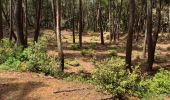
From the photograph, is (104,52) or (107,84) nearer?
(107,84)

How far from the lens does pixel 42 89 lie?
11.9 meters

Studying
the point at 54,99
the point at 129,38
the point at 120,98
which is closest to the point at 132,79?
the point at 120,98

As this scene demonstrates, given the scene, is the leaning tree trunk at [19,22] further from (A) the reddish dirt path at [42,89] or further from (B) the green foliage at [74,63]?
(A) the reddish dirt path at [42,89]

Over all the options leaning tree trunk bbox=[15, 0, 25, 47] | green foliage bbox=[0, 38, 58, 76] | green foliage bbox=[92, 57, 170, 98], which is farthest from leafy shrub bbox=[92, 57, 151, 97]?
leaning tree trunk bbox=[15, 0, 25, 47]

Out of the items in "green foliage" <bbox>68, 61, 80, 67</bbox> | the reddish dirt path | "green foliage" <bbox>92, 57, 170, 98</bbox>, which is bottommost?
"green foliage" <bbox>68, 61, 80, 67</bbox>

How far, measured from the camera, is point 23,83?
1250 centimetres

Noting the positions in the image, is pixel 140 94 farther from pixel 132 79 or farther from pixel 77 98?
pixel 77 98

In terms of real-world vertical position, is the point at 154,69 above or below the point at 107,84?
below

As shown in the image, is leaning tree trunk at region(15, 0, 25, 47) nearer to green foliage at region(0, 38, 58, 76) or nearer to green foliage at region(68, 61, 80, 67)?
green foliage at region(0, 38, 58, 76)

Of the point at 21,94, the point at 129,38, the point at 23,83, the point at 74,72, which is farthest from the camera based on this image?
the point at 74,72

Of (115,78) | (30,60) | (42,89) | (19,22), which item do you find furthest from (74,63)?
(115,78)

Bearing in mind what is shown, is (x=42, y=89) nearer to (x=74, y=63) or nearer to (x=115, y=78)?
(x=115, y=78)

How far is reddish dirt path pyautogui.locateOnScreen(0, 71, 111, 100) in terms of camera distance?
449 inches

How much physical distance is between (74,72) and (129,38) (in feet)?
16.8
